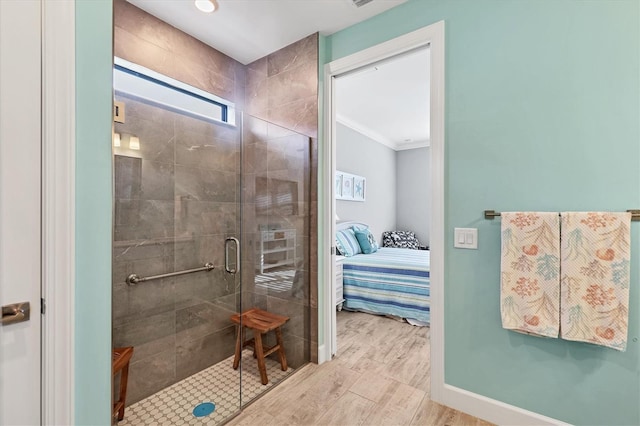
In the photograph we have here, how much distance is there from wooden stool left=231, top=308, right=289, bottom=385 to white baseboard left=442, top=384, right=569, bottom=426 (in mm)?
1209

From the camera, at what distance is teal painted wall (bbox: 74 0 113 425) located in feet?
3.28

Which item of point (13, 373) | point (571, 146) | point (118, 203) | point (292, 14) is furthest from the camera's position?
point (292, 14)

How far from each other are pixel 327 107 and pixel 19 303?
2.11m

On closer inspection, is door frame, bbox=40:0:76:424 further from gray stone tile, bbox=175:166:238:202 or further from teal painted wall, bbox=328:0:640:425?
teal painted wall, bbox=328:0:640:425

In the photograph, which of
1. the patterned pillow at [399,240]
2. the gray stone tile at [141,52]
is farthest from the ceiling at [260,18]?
the patterned pillow at [399,240]

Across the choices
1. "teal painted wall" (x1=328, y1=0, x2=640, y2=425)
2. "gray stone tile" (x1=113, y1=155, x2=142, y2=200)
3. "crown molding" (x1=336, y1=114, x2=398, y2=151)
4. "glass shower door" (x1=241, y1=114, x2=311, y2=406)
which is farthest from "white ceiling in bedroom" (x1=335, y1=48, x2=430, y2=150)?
"gray stone tile" (x1=113, y1=155, x2=142, y2=200)

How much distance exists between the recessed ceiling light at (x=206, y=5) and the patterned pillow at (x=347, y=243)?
2.85 metres

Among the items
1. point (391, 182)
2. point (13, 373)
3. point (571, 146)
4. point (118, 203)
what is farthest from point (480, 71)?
point (391, 182)

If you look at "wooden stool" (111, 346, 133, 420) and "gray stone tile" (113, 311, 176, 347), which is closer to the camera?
"wooden stool" (111, 346, 133, 420)

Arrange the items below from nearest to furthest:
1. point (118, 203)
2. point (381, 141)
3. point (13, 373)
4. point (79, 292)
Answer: point (13, 373), point (79, 292), point (118, 203), point (381, 141)

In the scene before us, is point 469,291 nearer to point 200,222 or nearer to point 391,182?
point 200,222

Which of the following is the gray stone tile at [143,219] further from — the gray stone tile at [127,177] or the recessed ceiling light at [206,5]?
the recessed ceiling light at [206,5]

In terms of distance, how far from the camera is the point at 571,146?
5.01 feet

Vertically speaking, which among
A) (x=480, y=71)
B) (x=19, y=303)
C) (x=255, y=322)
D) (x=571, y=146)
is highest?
(x=480, y=71)
